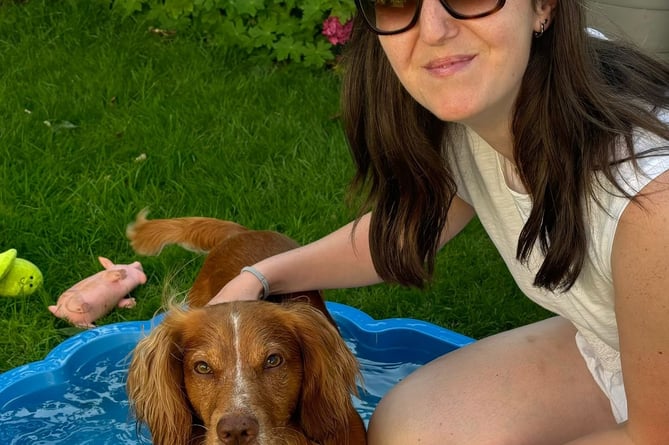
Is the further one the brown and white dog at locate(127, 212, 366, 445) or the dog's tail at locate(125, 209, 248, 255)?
the dog's tail at locate(125, 209, 248, 255)

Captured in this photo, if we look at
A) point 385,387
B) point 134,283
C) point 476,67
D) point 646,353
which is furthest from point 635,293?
point 134,283

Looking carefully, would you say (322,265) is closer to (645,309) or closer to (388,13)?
(388,13)

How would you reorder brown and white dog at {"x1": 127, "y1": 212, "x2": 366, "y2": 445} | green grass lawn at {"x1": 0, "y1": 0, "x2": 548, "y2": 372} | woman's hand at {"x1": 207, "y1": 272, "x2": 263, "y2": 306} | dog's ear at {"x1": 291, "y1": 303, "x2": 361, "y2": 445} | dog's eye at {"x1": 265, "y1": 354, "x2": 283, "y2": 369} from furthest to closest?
green grass lawn at {"x1": 0, "y1": 0, "x2": 548, "y2": 372}, woman's hand at {"x1": 207, "y1": 272, "x2": 263, "y2": 306}, dog's ear at {"x1": 291, "y1": 303, "x2": 361, "y2": 445}, dog's eye at {"x1": 265, "y1": 354, "x2": 283, "y2": 369}, brown and white dog at {"x1": 127, "y1": 212, "x2": 366, "y2": 445}

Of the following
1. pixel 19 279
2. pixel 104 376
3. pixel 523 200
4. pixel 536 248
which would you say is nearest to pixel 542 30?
pixel 523 200

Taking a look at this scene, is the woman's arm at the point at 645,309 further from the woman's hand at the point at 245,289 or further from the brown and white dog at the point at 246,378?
the woman's hand at the point at 245,289

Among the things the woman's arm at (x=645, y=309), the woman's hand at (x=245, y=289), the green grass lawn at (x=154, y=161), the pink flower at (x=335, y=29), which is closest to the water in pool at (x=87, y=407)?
the green grass lawn at (x=154, y=161)

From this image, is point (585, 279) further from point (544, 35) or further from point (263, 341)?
point (263, 341)

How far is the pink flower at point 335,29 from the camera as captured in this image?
18.3 ft

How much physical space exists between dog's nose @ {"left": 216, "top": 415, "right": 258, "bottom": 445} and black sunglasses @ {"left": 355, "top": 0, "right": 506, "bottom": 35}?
101 centimetres

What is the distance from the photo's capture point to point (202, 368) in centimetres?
261

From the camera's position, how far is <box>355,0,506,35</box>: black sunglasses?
6.35 ft

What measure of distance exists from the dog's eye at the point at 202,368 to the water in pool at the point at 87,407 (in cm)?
78

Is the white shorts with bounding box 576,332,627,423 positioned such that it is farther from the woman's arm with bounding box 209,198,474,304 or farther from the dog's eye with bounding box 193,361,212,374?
the dog's eye with bounding box 193,361,212,374

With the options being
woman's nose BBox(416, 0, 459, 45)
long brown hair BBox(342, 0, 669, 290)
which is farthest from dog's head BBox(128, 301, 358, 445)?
woman's nose BBox(416, 0, 459, 45)
